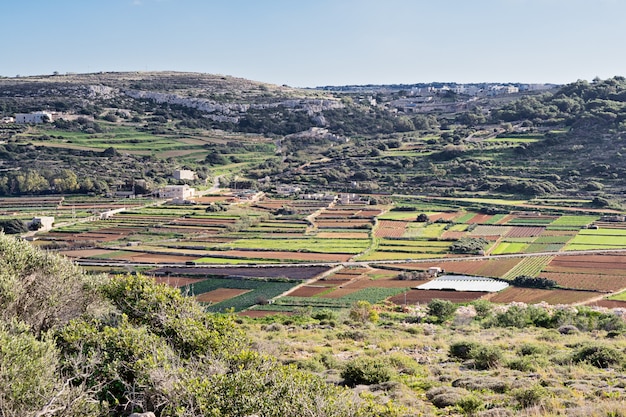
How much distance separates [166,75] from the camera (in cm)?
19812

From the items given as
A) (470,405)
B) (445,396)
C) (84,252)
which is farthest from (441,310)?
(84,252)

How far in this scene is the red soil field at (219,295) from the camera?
41531mm

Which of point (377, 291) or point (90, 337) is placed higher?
point (90, 337)

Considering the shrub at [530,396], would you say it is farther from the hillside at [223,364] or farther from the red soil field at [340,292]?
the red soil field at [340,292]

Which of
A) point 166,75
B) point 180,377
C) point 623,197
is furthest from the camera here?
point 166,75

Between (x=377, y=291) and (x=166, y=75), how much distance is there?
169 meters

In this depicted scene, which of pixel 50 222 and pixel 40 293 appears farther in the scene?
pixel 50 222

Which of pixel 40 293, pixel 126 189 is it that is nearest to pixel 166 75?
pixel 126 189

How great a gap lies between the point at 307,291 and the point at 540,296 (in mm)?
15242

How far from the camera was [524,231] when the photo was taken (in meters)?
64.6

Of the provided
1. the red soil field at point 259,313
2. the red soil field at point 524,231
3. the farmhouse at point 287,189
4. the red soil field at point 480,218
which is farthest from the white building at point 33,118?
the red soil field at point 259,313

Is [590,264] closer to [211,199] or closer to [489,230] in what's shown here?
[489,230]

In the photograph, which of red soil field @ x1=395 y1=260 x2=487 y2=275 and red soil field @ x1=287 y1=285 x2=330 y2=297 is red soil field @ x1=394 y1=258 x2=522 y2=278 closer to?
red soil field @ x1=395 y1=260 x2=487 y2=275

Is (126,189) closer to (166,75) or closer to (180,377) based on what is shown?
(180,377)
